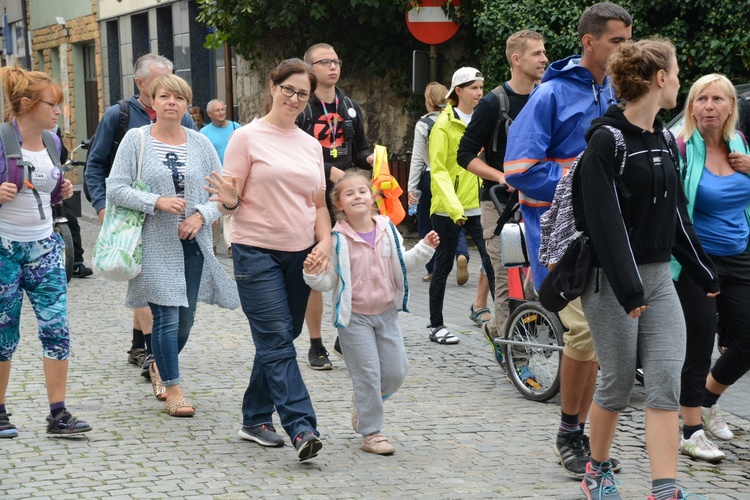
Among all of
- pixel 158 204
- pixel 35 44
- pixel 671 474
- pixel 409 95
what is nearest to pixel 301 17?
pixel 409 95

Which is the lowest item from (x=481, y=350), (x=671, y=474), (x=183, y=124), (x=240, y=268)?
(x=481, y=350)

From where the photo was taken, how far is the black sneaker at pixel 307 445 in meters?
5.44

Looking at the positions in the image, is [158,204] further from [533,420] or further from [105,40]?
[105,40]

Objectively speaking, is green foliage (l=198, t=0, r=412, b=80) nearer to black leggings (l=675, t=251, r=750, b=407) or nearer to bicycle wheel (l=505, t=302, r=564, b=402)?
bicycle wheel (l=505, t=302, r=564, b=402)

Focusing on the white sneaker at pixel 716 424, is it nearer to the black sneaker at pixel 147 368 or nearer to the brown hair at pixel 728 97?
the brown hair at pixel 728 97

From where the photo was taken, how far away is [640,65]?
15.3 feet

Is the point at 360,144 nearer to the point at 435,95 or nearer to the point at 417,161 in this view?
the point at 417,161

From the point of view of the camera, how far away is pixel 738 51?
11633mm

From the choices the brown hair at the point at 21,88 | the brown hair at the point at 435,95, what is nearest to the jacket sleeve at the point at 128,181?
the brown hair at the point at 21,88

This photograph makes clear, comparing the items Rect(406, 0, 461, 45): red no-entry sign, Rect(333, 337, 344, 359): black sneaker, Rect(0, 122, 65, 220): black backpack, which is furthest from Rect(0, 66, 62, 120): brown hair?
Rect(406, 0, 461, 45): red no-entry sign

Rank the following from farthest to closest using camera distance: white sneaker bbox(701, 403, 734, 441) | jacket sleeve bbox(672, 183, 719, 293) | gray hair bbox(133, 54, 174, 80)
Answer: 1. gray hair bbox(133, 54, 174, 80)
2. white sneaker bbox(701, 403, 734, 441)
3. jacket sleeve bbox(672, 183, 719, 293)

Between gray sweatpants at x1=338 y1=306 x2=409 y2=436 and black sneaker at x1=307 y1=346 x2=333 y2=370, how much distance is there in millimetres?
2004

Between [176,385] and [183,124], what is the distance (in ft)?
5.51

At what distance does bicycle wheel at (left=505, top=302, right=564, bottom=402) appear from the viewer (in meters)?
6.90
